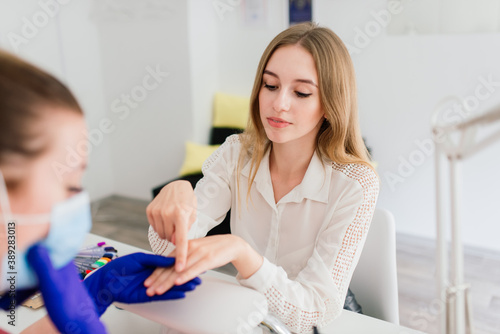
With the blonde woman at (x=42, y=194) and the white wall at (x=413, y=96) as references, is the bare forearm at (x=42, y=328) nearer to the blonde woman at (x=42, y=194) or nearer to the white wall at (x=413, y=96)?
the blonde woman at (x=42, y=194)

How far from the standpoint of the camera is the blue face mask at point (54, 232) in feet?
1.26

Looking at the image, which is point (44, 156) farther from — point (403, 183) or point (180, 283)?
point (403, 183)

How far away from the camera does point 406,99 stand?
302cm

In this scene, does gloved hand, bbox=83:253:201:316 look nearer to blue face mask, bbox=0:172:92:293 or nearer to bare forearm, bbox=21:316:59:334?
bare forearm, bbox=21:316:59:334

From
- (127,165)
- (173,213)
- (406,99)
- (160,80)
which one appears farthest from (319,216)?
(127,165)

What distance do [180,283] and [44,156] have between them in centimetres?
38

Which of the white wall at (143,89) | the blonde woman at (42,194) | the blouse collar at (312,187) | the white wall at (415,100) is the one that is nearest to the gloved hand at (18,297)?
the blonde woman at (42,194)

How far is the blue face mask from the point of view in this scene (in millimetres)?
384

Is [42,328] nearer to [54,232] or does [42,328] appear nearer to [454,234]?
[54,232]

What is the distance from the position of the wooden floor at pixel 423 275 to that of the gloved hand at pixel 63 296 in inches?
71.0

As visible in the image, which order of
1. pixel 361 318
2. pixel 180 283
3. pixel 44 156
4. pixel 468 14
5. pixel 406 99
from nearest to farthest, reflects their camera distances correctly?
pixel 44 156
pixel 180 283
pixel 361 318
pixel 468 14
pixel 406 99

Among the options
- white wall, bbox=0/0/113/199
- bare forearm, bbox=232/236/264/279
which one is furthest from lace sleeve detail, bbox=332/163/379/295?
white wall, bbox=0/0/113/199

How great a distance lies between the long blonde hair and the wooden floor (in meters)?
1.03

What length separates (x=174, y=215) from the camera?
0.88 meters
